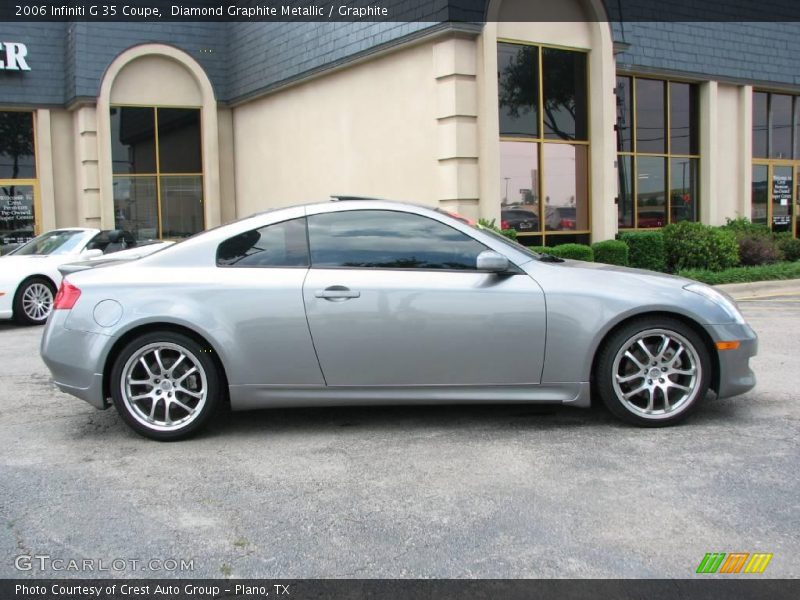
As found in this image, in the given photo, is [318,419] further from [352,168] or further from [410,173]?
[352,168]

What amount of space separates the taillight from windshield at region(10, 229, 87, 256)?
6.85 m

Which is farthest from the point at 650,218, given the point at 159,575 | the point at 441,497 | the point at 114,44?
the point at 159,575

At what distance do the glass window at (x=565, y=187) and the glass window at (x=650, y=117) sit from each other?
9.09 ft

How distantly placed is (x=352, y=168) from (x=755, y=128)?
32.0 feet

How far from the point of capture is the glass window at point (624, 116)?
15.5 m

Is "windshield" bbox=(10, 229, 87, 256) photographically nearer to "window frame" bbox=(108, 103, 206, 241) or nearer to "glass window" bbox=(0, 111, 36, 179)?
"window frame" bbox=(108, 103, 206, 241)

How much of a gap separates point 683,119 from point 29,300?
13.1 metres

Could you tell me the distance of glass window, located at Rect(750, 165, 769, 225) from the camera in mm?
17797

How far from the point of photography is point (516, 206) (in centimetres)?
1281

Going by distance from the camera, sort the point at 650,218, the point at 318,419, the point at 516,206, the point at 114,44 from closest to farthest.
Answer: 1. the point at 318,419
2. the point at 516,206
3. the point at 650,218
4. the point at 114,44

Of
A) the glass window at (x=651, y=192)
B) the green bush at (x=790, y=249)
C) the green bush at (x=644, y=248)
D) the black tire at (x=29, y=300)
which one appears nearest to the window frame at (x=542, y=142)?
the green bush at (x=644, y=248)

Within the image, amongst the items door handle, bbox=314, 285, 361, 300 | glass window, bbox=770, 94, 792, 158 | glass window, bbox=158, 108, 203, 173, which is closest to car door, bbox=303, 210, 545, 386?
door handle, bbox=314, 285, 361, 300

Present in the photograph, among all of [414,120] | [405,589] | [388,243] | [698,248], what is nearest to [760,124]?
[698,248]

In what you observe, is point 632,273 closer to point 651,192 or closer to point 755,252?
point 755,252
